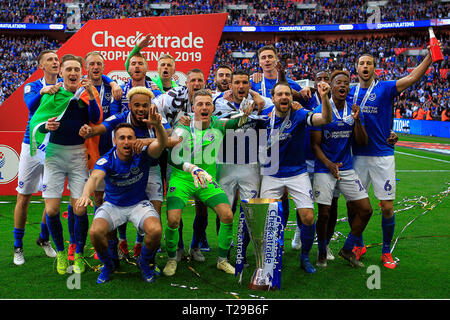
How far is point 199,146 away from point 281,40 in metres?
44.1

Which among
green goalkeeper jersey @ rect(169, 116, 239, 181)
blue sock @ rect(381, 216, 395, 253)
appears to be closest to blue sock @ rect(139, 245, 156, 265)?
green goalkeeper jersey @ rect(169, 116, 239, 181)

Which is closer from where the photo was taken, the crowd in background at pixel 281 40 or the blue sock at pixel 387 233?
the blue sock at pixel 387 233

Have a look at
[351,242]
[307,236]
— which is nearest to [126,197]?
[307,236]

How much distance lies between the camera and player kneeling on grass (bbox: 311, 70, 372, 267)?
5121 mm

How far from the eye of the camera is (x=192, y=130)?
5.10 metres

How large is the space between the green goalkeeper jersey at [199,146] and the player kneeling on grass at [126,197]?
36cm

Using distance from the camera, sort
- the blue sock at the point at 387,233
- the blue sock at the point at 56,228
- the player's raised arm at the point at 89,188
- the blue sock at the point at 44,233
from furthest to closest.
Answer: the blue sock at the point at 44,233 < the blue sock at the point at 387,233 < the blue sock at the point at 56,228 < the player's raised arm at the point at 89,188

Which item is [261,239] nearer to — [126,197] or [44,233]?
[126,197]

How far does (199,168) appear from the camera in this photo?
471cm

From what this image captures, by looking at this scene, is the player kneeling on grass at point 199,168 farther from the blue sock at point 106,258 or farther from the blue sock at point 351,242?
the blue sock at point 351,242

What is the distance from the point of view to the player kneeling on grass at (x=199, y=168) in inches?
191

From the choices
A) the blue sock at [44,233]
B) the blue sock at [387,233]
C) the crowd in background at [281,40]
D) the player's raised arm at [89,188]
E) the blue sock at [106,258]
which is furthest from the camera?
the crowd in background at [281,40]

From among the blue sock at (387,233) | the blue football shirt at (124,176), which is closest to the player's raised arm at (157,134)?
the blue football shirt at (124,176)

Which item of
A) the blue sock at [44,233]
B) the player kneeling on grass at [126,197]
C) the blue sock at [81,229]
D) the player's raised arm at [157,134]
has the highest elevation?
the player's raised arm at [157,134]
